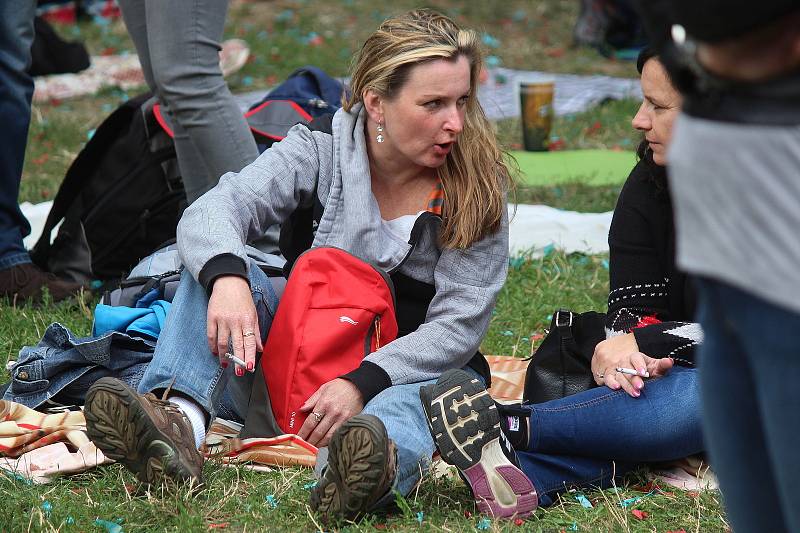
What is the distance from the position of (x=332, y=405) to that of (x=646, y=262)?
91 cm

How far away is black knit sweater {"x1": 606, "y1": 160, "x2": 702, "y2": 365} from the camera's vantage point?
280 centimetres

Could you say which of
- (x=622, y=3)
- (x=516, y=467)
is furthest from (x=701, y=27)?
(x=622, y=3)

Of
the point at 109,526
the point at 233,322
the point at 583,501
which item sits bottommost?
the point at 583,501

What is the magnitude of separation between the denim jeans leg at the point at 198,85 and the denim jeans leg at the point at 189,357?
1.02 metres

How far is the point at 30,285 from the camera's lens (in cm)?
A: 393

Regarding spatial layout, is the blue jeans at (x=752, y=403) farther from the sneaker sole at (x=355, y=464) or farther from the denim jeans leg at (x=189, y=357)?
the denim jeans leg at (x=189, y=357)

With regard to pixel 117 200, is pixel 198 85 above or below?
above

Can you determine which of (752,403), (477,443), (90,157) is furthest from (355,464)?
(90,157)

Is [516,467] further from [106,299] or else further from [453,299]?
[106,299]

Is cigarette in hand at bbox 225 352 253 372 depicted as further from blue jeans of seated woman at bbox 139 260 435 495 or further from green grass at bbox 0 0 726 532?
green grass at bbox 0 0 726 532

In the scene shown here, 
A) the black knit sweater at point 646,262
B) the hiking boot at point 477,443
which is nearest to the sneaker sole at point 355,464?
the hiking boot at point 477,443

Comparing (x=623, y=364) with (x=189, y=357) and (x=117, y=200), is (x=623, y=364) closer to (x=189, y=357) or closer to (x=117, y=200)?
(x=189, y=357)

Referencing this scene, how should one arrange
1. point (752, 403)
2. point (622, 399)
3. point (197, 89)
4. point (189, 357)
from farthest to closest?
point (197, 89) < point (189, 357) < point (622, 399) < point (752, 403)

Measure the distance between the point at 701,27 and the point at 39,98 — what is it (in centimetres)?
698
